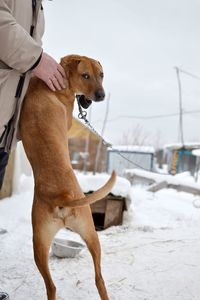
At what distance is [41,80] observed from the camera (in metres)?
2.02

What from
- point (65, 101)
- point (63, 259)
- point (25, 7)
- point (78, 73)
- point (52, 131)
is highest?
point (25, 7)

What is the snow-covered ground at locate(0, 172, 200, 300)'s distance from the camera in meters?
2.35

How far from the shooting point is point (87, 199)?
5.56ft

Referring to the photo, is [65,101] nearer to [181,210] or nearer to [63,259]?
[63,259]

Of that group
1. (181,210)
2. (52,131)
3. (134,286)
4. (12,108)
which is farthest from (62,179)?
(181,210)

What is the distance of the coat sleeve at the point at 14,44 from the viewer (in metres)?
1.59

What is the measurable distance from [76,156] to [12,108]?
2200cm

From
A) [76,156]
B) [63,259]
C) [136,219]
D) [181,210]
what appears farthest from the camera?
[76,156]

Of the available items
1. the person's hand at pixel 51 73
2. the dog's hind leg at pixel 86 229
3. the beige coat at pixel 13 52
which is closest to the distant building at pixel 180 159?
the person's hand at pixel 51 73

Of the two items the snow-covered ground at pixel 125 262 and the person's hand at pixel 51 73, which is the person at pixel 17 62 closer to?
the person's hand at pixel 51 73

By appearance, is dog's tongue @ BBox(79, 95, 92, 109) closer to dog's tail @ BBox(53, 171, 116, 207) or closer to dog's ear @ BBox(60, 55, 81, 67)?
dog's ear @ BBox(60, 55, 81, 67)

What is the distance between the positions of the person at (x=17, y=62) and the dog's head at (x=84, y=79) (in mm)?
99

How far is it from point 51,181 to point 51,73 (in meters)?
0.59

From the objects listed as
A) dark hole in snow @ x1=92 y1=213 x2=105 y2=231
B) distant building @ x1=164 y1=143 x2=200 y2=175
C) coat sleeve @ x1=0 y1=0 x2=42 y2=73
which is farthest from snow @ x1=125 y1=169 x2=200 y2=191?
distant building @ x1=164 y1=143 x2=200 y2=175
